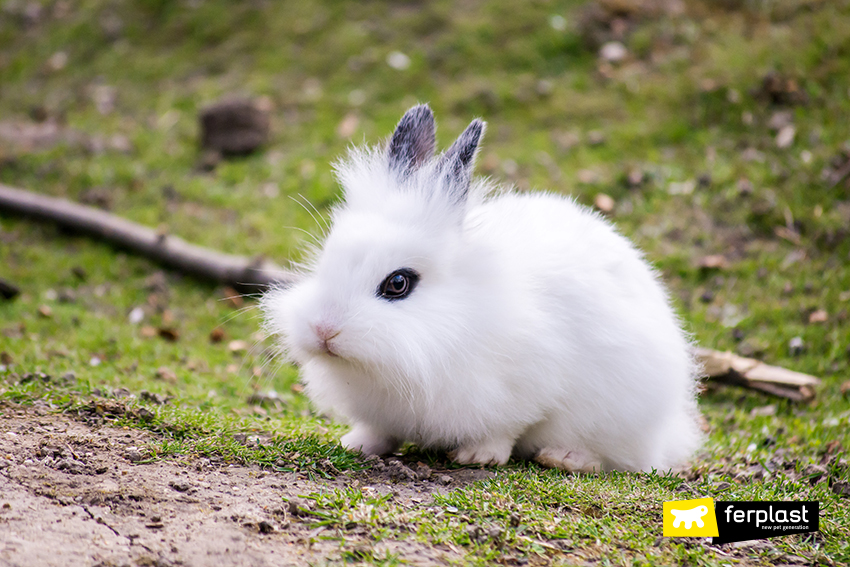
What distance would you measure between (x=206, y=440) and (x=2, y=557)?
4.57 feet

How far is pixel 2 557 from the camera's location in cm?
264

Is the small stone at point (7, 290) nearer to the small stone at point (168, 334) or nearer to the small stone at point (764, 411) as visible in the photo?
the small stone at point (168, 334)

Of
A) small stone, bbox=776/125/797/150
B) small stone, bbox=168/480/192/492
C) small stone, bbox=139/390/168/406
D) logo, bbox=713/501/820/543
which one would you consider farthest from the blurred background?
logo, bbox=713/501/820/543

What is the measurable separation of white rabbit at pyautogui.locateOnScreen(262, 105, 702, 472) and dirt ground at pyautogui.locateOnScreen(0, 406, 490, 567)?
45 cm

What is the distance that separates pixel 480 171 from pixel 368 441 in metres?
5.13

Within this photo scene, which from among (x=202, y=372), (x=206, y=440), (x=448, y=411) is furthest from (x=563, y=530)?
(x=202, y=372)

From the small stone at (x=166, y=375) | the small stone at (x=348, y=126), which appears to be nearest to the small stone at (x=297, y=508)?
the small stone at (x=166, y=375)

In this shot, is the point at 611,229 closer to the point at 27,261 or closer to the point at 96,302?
the point at 96,302

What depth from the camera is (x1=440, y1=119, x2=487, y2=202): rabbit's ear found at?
12.8 ft

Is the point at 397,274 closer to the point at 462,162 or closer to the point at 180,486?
the point at 462,162

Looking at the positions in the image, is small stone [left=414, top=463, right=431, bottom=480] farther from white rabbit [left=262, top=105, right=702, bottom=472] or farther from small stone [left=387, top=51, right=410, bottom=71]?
small stone [left=387, top=51, right=410, bottom=71]

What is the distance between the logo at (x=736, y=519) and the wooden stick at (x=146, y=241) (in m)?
4.14

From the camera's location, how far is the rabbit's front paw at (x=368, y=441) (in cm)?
422

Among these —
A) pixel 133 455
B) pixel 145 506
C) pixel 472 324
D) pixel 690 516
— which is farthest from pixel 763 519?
pixel 133 455
